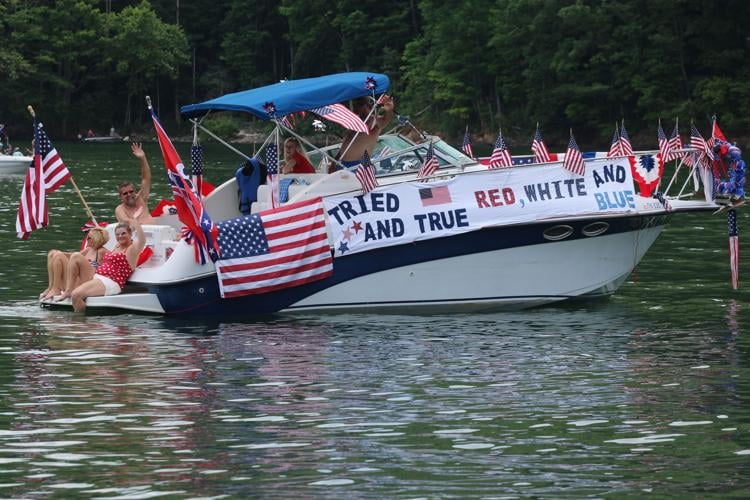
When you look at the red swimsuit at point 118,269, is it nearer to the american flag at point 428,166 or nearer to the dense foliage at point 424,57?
the american flag at point 428,166

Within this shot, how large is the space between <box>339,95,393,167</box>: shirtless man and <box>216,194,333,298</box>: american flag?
1174 mm

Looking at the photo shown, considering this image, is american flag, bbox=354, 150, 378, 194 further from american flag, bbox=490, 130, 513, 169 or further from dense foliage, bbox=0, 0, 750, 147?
dense foliage, bbox=0, 0, 750, 147

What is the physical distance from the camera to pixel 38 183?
20.5m

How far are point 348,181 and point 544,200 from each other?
243 cm

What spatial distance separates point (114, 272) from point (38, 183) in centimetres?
176

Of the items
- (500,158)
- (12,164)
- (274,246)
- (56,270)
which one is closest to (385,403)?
(274,246)

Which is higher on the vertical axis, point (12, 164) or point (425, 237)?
point (12, 164)

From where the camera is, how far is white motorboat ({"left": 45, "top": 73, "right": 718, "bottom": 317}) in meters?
19.3

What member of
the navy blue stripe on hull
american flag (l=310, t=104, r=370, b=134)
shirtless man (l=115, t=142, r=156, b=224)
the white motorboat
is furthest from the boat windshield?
shirtless man (l=115, t=142, r=156, b=224)

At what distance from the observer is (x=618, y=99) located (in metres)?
84.9

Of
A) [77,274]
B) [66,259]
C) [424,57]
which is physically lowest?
[77,274]

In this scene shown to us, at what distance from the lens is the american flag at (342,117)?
19.5 metres

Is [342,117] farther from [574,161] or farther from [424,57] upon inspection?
[424,57]

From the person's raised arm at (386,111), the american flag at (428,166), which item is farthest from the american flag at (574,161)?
the person's raised arm at (386,111)
